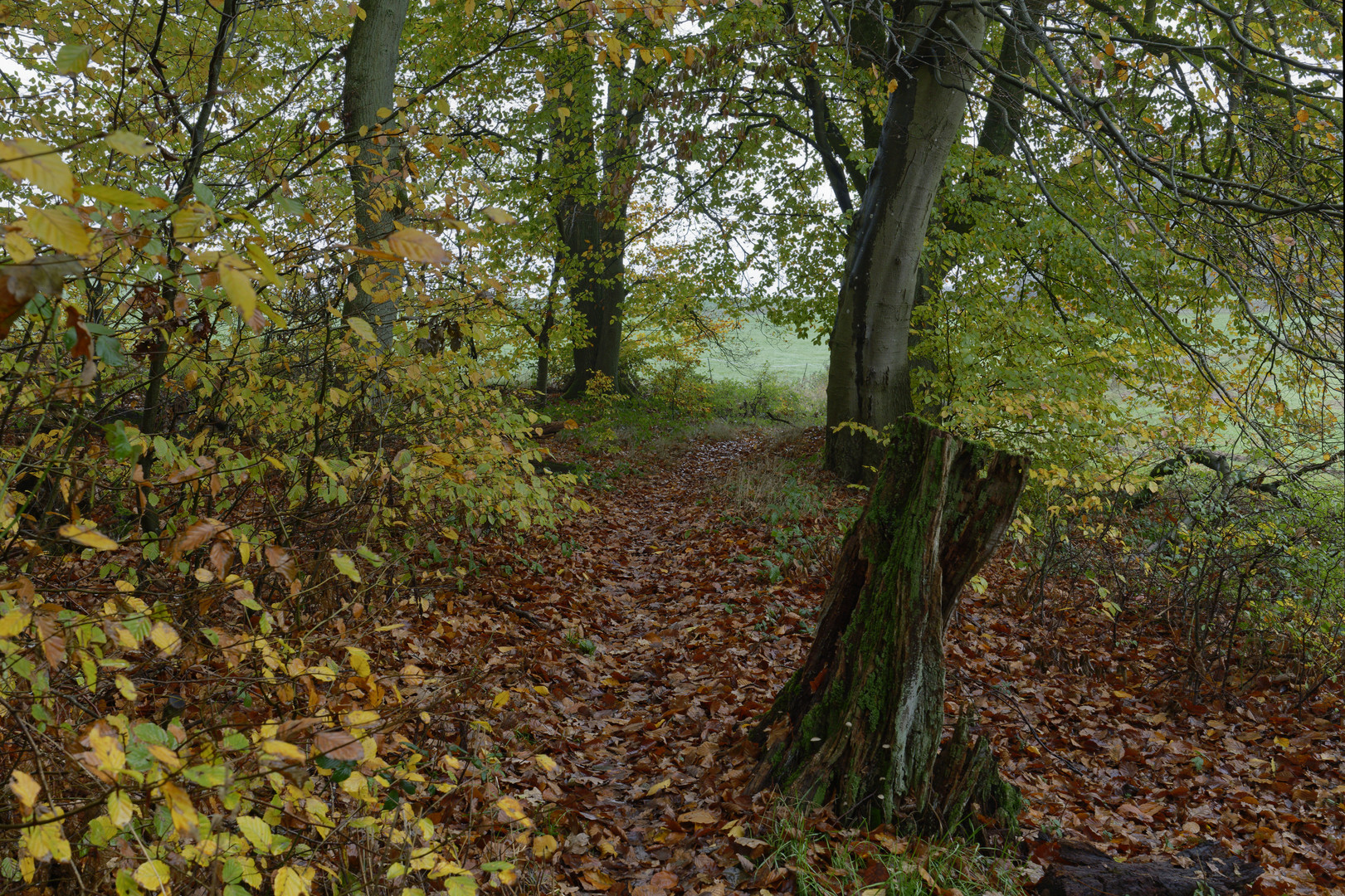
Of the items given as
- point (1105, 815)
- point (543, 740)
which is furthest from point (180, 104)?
point (1105, 815)

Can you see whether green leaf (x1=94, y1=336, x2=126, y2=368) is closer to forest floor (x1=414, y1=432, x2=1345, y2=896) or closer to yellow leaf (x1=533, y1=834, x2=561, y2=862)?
forest floor (x1=414, y1=432, x2=1345, y2=896)

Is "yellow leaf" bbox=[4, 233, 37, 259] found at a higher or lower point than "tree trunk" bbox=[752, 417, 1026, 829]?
higher

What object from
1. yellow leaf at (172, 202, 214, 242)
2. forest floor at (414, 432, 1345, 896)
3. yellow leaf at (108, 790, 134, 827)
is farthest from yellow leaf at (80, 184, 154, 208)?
forest floor at (414, 432, 1345, 896)

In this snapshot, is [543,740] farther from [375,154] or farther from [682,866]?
[375,154]

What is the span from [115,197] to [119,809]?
1287 mm

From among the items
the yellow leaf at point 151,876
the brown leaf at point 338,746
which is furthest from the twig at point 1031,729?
the yellow leaf at point 151,876

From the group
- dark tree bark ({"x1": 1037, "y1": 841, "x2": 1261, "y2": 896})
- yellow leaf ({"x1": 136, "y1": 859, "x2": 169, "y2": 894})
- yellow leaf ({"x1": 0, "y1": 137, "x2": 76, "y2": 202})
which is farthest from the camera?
dark tree bark ({"x1": 1037, "y1": 841, "x2": 1261, "y2": 896})

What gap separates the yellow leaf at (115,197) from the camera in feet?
4.42

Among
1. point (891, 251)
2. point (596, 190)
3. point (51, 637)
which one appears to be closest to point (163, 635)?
point (51, 637)

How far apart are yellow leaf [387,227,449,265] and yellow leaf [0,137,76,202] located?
67cm

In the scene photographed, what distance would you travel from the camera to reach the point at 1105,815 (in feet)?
12.7

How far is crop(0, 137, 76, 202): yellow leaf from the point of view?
1288mm

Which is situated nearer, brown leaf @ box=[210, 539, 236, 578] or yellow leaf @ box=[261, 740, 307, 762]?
yellow leaf @ box=[261, 740, 307, 762]

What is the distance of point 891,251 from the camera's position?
9180mm
